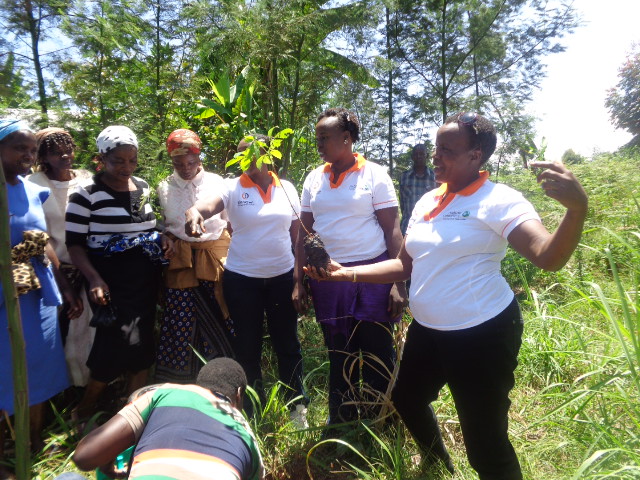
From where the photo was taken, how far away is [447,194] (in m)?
1.83

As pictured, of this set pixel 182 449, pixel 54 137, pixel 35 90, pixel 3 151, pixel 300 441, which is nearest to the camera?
pixel 182 449

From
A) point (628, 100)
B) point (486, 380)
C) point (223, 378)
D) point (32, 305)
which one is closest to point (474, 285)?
point (486, 380)

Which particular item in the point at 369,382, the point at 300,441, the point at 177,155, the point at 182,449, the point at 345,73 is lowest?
the point at 300,441

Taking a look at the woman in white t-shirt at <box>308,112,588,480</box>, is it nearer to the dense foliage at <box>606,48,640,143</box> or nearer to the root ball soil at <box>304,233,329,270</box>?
the root ball soil at <box>304,233,329,270</box>

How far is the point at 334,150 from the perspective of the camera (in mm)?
2443

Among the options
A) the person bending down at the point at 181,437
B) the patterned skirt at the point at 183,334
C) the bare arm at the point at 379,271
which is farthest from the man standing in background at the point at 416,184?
the person bending down at the point at 181,437

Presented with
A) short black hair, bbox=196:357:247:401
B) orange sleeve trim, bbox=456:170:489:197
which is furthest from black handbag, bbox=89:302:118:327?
orange sleeve trim, bbox=456:170:489:197

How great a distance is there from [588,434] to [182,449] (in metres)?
1.80

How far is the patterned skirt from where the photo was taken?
9.59 ft

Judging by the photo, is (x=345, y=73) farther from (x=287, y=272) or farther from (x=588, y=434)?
(x=588, y=434)

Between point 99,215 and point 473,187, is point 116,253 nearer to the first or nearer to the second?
point 99,215

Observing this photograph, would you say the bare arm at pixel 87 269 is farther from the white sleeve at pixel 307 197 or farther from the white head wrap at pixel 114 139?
the white sleeve at pixel 307 197

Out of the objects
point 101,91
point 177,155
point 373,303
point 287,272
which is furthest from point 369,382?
point 101,91

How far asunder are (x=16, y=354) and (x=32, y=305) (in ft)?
5.91
